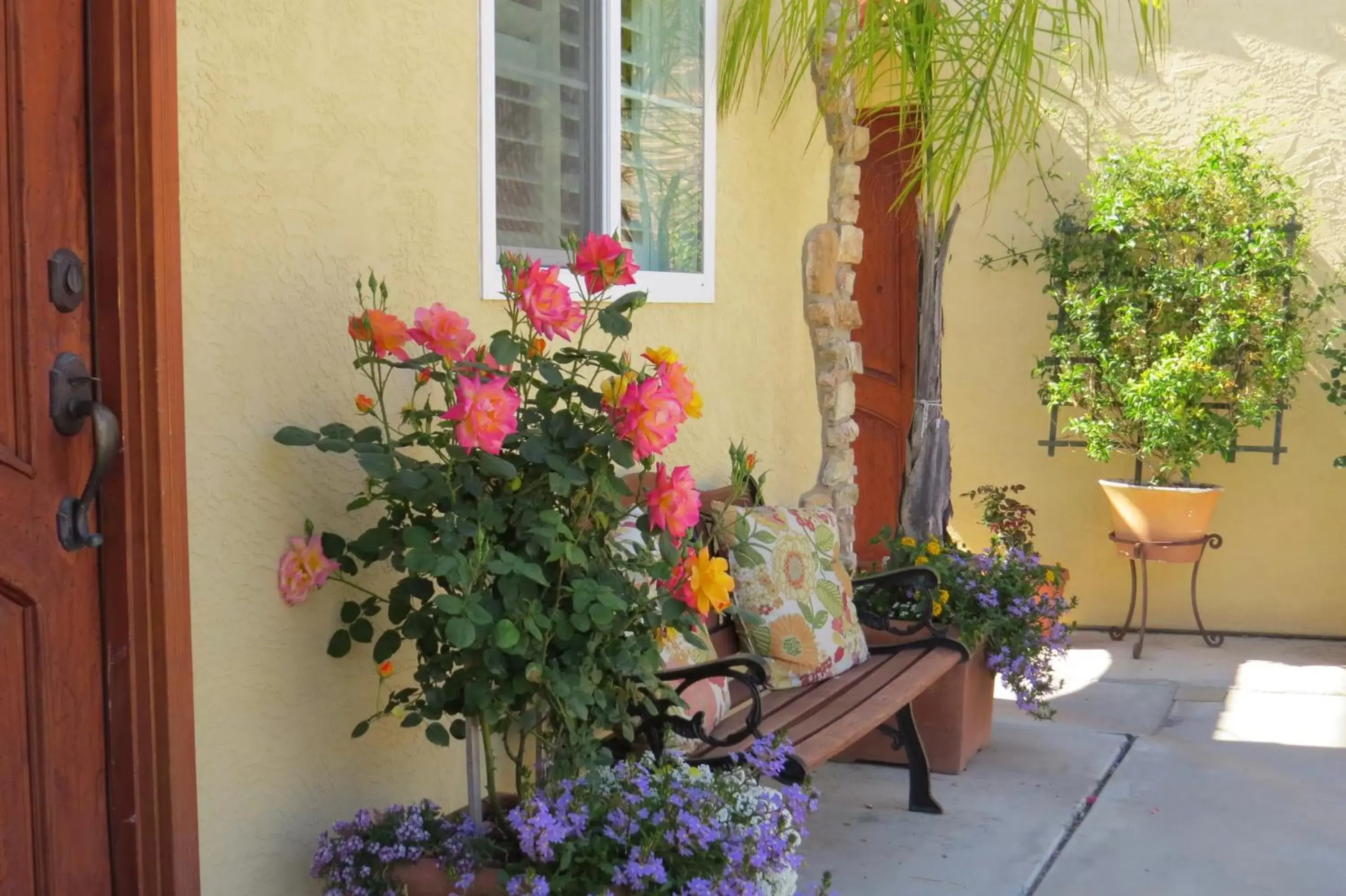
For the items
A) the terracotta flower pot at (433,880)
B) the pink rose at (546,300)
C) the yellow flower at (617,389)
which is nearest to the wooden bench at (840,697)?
the terracotta flower pot at (433,880)

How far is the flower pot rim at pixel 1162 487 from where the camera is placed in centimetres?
578

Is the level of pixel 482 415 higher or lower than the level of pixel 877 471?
higher

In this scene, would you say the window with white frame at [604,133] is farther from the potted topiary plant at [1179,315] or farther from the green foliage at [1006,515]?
the potted topiary plant at [1179,315]

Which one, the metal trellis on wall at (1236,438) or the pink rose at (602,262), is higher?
the pink rose at (602,262)

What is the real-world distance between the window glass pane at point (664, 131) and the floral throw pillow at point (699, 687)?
3.64ft

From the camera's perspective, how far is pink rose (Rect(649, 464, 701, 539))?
2.38 metres

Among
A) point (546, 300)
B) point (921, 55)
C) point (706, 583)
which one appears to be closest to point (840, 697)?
point (706, 583)

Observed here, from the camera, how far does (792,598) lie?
3592 millimetres

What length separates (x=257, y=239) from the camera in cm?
231

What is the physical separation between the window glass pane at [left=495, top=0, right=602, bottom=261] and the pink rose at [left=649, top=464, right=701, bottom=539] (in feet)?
2.82

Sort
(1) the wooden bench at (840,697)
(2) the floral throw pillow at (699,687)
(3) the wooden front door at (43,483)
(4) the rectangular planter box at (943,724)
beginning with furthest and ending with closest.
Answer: (4) the rectangular planter box at (943,724) → (2) the floral throw pillow at (699,687) → (1) the wooden bench at (840,697) → (3) the wooden front door at (43,483)

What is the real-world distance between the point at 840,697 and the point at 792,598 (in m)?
0.28

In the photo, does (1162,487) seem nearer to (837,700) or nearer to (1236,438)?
(1236,438)

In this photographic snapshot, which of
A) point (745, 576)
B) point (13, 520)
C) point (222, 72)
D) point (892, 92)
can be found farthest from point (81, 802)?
point (892, 92)
